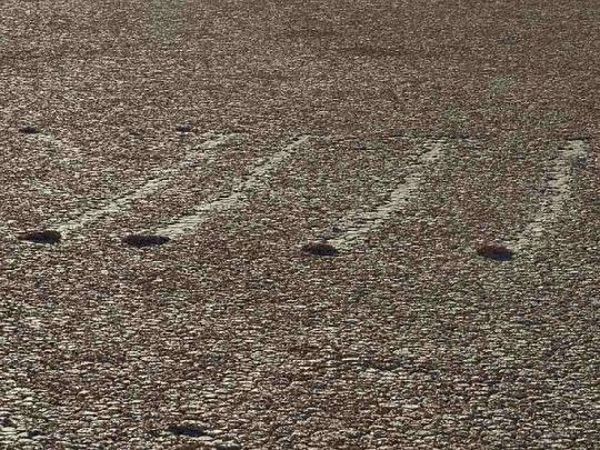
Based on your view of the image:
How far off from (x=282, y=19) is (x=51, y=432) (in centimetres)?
726

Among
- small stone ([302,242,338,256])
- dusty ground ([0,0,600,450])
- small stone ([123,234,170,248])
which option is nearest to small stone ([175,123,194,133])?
dusty ground ([0,0,600,450])

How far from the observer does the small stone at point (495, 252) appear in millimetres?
5242

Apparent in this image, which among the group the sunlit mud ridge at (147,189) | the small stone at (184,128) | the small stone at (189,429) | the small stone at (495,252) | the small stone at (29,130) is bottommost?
the small stone at (29,130)

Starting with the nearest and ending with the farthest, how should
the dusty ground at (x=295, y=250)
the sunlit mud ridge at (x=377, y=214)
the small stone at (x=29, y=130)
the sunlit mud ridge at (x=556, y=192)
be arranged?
the dusty ground at (x=295, y=250) < the sunlit mud ridge at (x=377, y=214) < the sunlit mud ridge at (x=556, y=192) < the small stone at (x=29, y=130)

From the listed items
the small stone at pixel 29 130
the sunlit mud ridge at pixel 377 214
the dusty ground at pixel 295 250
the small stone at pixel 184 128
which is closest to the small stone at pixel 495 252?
the dusty ground at pixel 295 250

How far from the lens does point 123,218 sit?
553cm

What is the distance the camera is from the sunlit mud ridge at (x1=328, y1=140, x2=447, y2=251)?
17.6ft

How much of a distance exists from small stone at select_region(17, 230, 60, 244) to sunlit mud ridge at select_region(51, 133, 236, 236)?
0.16ft

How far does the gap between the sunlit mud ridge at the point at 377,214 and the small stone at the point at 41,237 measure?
1150 millimetres

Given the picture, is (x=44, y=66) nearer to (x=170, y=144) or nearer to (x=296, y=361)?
(x=170, y=144)

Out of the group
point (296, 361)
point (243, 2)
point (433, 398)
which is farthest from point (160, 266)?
point (243, 2)

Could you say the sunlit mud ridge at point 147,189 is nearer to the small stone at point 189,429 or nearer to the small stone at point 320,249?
the small stone at point 320,249

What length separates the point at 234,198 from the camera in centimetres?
588

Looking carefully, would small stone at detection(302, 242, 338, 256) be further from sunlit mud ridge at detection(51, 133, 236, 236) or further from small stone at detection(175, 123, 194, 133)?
small stone at detection(175, 123, 194, 133)
